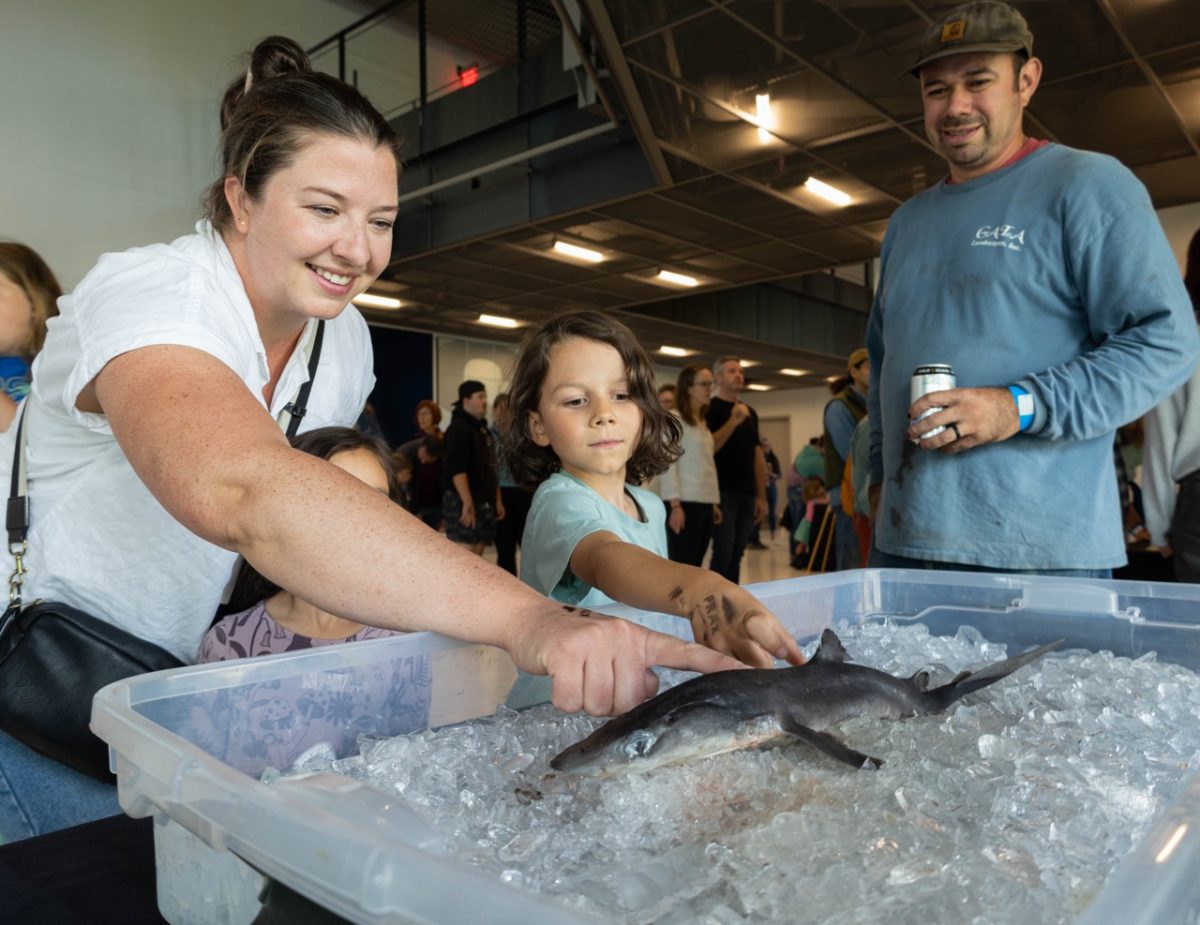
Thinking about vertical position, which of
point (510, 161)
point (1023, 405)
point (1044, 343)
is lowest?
point (1023, 405)

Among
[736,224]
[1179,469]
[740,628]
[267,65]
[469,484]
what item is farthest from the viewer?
[736,224]

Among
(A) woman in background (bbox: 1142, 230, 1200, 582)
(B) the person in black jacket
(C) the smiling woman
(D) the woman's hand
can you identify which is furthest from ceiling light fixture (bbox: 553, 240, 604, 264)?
(D) the woman's hand

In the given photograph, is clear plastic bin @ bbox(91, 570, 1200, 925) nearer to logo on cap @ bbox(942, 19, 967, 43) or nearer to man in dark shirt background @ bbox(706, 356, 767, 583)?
logo on cap @ bbox(942, 19, 967, 43)

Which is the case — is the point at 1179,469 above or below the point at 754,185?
below

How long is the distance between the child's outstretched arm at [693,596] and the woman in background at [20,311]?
1212 mm

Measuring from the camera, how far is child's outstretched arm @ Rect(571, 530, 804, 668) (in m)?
0.91

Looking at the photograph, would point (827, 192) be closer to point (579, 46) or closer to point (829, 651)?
point (579, 46)

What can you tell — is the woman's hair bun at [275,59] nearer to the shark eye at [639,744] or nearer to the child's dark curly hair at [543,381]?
the child's dark curly hair at [543,381]

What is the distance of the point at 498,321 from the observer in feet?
38.5

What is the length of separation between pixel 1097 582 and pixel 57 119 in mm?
8722

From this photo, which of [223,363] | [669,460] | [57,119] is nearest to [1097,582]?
[669,460]

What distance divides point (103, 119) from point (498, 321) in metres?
5.15

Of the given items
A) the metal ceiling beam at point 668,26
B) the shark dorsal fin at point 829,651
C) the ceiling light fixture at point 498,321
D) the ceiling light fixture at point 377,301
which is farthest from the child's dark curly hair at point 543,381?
the ceiling light fixture at point 498,321

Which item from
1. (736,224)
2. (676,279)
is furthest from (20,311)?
(676,279)
